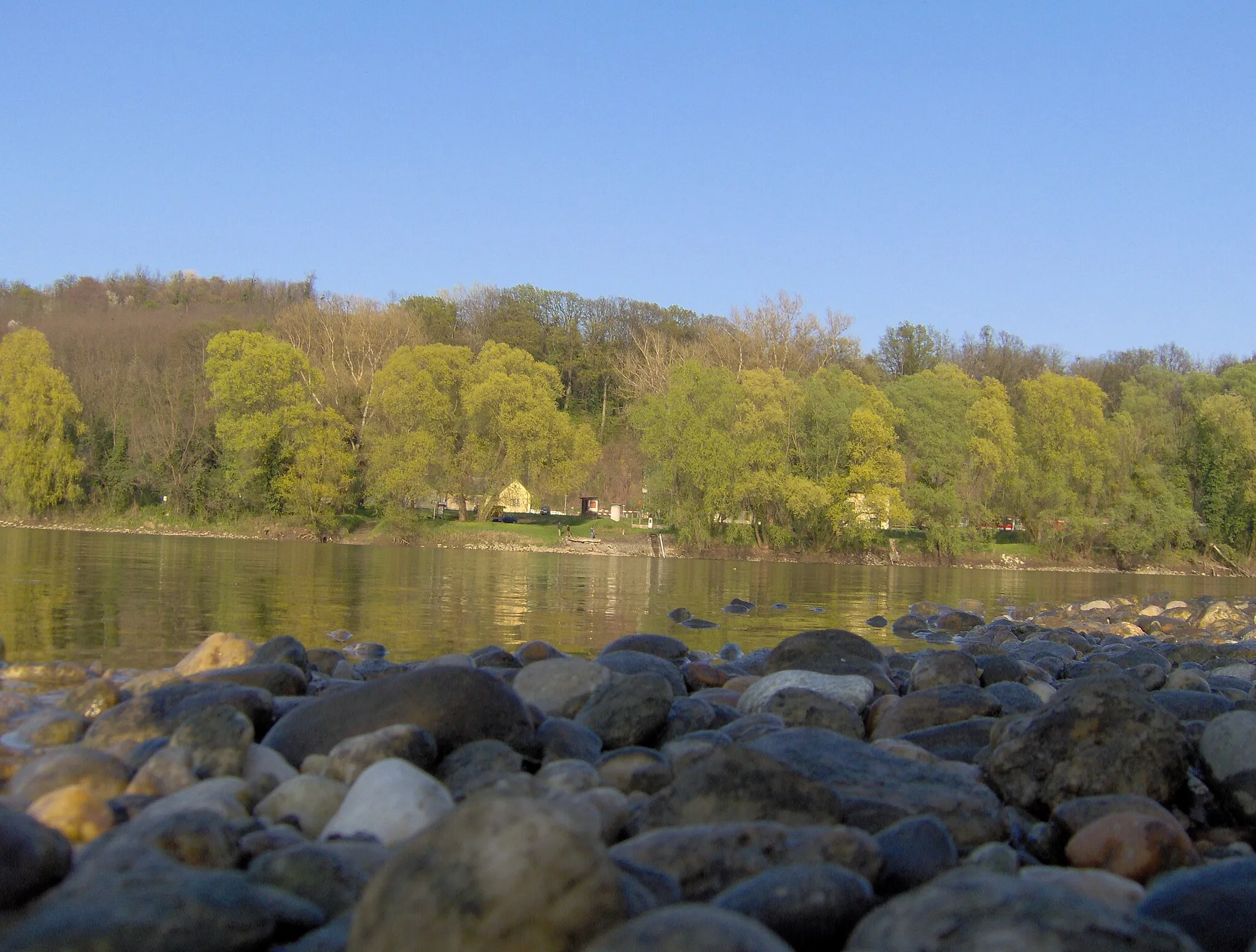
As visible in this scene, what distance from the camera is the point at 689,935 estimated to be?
248 cm

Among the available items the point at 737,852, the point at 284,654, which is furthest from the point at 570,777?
the point at 284,654

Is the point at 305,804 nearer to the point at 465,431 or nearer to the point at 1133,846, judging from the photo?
the point at 1133,846

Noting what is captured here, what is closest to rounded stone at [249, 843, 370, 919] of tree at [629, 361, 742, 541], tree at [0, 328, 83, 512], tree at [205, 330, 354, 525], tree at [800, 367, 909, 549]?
tree at [629, 361, 742, 541]

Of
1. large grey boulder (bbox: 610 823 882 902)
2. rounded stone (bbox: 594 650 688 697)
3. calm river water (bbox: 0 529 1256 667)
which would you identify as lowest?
calm river water (bbox: 0 529 1256 667)

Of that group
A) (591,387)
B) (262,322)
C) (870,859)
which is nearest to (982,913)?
(870,859)

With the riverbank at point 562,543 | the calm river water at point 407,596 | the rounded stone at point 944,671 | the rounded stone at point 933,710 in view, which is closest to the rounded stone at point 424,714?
the rounded stone at point 933,710

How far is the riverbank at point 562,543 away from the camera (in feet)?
167

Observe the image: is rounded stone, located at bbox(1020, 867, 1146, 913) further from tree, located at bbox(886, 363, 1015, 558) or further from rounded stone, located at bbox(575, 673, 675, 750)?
tree, located at bbox(886, 363, 1015, 558)

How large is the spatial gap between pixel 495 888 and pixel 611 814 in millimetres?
Answer: 1532

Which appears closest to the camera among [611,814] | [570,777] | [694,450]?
[611,814]

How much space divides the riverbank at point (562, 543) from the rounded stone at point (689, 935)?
47095 millimetres

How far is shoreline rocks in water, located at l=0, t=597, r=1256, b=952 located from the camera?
8.85 feet

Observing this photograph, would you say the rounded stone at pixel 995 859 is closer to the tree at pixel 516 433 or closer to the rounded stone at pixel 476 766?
the rounded stone at pixel 476 766

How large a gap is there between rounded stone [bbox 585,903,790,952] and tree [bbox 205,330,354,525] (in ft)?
171
